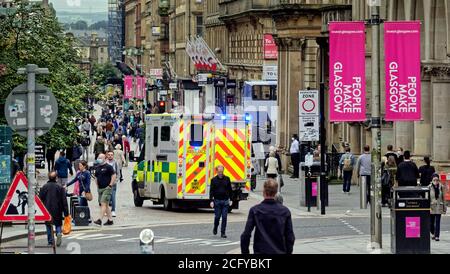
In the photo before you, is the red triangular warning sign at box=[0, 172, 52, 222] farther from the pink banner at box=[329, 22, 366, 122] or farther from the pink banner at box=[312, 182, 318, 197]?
the pink banner at box=[312, 182, 318, 197]

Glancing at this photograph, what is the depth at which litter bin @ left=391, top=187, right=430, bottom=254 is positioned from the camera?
2445cm

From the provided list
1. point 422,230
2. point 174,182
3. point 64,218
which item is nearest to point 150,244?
point 422,230

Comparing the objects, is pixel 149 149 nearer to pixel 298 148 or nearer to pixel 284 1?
pixel 298 148

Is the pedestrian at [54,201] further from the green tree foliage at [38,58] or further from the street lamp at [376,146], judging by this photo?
the green tree foliage at [38,58]

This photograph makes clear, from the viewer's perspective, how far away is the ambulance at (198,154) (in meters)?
36.4

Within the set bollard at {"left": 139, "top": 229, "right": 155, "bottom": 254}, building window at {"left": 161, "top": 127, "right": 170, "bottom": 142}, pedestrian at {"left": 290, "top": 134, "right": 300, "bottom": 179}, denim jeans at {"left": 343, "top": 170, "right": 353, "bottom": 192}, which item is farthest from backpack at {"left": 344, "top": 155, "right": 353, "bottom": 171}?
bollard at {"left": 139, "top": 229, "right": 155, "bottom": 254}

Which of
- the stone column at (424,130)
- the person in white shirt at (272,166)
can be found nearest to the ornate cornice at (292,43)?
the stone column at (424,130)

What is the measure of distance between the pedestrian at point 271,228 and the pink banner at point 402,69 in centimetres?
1146

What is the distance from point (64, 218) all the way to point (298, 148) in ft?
87.1

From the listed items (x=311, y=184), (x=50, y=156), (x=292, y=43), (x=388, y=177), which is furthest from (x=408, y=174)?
(x=292, y=43)

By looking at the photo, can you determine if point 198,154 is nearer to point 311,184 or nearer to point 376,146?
point 311,184

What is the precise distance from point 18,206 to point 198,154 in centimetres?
1412

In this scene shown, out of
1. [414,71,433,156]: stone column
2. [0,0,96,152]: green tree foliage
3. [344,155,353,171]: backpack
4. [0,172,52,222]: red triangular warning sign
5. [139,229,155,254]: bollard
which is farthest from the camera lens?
[0,0,96,152]: green tree foliage

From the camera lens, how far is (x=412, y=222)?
24578 mm
